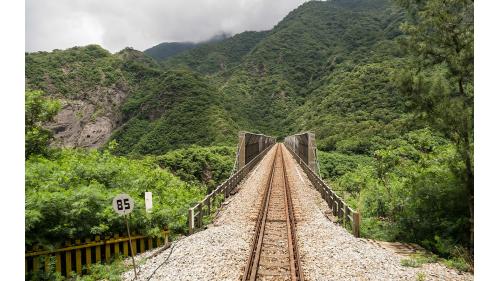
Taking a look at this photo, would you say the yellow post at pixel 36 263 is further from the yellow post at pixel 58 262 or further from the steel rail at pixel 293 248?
the steel rail at pixel 293 248

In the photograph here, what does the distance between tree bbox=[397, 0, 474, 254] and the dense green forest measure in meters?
0.03

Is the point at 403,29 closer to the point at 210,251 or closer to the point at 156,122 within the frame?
the point at 210,251

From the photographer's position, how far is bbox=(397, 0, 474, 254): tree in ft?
34.0

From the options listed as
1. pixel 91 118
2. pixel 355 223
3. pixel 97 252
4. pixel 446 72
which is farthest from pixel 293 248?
pixel 91 118

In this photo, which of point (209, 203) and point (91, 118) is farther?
point (91, 118)

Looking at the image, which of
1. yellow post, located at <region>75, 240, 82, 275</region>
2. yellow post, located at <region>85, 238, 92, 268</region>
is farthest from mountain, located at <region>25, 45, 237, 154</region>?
yellow post, located at <region>75, 240, 82, 275</region>

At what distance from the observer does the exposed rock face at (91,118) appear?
90125 millimetres

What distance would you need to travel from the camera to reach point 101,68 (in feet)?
372

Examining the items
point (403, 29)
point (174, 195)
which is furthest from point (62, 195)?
point (403, 29)

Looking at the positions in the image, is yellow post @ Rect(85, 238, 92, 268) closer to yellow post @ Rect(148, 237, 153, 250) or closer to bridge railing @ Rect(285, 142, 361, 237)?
yellow post @ Rect(148, 237, 153, 250)

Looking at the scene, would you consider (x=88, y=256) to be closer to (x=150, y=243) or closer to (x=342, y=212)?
(x=150, y=243)

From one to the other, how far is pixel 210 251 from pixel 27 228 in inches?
180

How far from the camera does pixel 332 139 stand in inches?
2347

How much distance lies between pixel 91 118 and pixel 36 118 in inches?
3722
